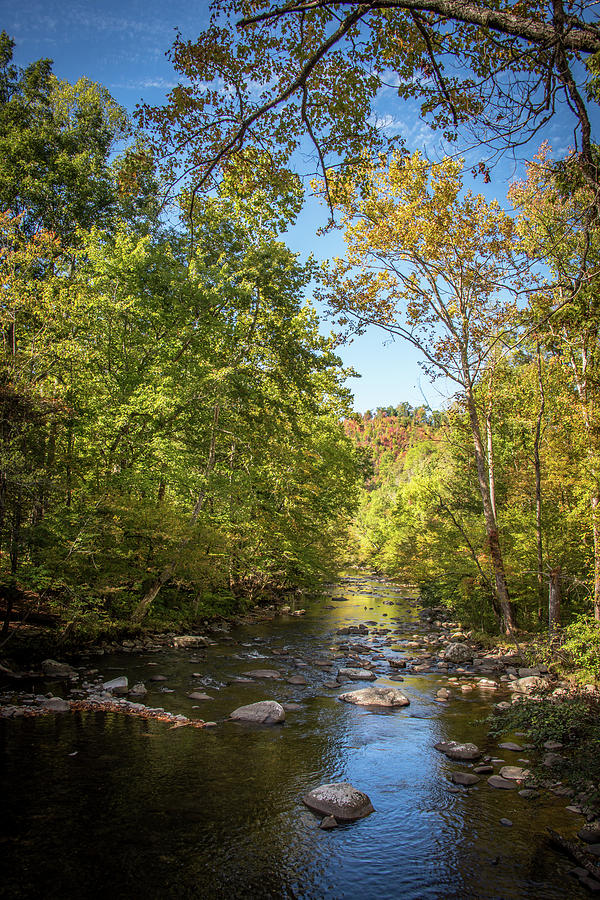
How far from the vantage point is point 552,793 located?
21.5 feet

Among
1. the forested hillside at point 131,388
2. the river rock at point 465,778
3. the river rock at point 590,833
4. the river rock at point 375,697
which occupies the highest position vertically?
the forested hillside at point 131,388

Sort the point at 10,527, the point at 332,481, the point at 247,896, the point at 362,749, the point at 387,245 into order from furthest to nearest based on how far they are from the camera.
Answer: the point at 332,481, the point at 387,245, the point at 10,527, the point at 362,749, the point at 247,896

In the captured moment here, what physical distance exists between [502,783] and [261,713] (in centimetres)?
450

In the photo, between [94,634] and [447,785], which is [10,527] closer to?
[94,634]

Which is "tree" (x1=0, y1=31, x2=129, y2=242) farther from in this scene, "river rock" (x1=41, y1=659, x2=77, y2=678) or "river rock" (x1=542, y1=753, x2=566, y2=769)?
"river rock" (x1=542, y1=753, x2=566, y2=769)

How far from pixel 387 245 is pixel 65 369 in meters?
11.3

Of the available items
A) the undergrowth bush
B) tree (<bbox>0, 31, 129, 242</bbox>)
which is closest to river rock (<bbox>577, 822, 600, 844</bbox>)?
the undergrowth bush

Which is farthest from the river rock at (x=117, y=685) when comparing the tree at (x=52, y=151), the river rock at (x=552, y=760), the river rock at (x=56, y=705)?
the tree at (x=52, y=151)

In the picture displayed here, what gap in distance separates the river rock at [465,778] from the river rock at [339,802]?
5.05ft

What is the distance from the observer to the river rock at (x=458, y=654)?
1555 centimetres

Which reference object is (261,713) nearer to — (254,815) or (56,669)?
(254,815)

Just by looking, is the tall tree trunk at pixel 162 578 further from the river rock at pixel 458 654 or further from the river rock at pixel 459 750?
the river rock at pixel 459 750

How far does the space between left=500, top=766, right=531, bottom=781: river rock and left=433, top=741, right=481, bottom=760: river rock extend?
626 millimetres

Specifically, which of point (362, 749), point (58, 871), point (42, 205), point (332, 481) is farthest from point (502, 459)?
point (42, 205)
